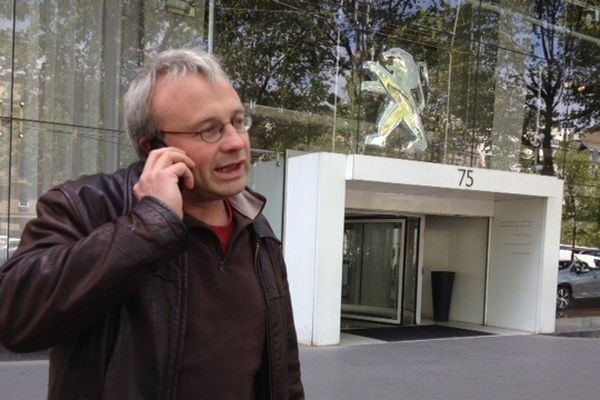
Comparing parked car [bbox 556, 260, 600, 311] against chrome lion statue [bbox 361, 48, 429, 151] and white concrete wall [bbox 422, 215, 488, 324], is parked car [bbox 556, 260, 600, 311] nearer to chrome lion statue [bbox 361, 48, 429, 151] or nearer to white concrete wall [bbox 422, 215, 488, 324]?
white concrete wall [bbox 422, 215, 488, 324]

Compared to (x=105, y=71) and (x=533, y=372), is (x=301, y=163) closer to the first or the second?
(x=105, y=71)

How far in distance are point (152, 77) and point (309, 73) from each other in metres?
10.7

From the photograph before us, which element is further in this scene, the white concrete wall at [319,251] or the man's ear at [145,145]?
the white concrete wall at [319,251]

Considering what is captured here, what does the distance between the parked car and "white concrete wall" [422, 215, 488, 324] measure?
12.7ft

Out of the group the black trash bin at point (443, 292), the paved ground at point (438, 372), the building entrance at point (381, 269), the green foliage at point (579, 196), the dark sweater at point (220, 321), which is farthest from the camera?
the green foliage at point (579, 196)

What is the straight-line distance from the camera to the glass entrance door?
12.7 metres

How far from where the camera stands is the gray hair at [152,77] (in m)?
1.52

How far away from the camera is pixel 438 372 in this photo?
25.1 feet

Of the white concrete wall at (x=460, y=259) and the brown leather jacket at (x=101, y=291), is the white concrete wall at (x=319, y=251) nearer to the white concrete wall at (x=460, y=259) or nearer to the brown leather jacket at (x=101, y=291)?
the white concrete wall at (x=460, y=259)

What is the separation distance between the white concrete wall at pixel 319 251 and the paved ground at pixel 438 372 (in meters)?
0.41

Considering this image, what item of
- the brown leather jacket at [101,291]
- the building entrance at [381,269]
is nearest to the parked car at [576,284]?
the building entrance at [381,269]

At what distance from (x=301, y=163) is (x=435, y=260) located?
538cm

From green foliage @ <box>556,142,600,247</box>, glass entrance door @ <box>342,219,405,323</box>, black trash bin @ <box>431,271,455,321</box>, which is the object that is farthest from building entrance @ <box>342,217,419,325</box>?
green foliage @ <box>556,142,600,247</box>

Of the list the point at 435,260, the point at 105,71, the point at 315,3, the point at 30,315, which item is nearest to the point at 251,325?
the point at 30,315
